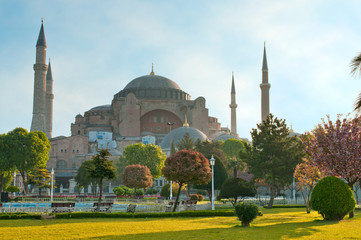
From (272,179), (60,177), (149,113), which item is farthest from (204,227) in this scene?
(149,113)

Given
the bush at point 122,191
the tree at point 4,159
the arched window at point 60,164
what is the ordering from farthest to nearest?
the arched window at point 60,164, the tree at point 4,159, the bush at point 122,191

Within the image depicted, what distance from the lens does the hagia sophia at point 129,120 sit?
71000 millimetres

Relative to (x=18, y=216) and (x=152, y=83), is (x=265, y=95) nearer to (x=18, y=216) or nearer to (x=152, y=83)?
(x=152, y=83)

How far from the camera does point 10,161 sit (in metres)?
46.0

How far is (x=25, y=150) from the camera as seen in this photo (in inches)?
1854

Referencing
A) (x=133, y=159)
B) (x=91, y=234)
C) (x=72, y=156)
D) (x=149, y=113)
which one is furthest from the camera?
(x=149, y=113)

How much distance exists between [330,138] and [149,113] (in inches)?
2777

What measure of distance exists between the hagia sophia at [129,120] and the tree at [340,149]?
48.2 meters

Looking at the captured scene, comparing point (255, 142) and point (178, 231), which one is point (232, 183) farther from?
point (178, 231)

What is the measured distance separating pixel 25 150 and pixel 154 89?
52.5m

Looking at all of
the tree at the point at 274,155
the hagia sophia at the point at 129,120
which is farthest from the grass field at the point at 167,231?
the hagia sophia at the point at 129,120

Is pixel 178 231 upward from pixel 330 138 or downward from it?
downward

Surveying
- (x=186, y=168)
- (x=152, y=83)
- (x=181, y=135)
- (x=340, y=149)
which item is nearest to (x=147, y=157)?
(x=181, y=135)

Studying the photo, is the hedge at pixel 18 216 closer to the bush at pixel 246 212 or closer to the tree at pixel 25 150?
the bush at pixel 246 212
